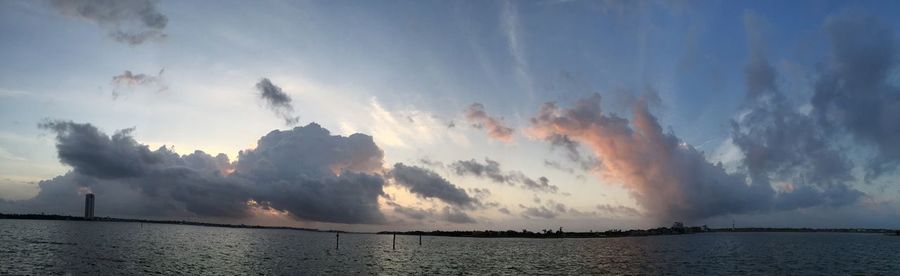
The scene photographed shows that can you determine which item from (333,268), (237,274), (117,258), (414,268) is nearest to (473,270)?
(414,268)

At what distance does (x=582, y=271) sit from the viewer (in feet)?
276

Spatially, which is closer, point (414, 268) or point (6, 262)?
point (6, 262)

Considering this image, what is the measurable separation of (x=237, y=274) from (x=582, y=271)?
54.4 meters

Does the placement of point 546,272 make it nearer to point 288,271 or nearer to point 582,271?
point 582,271

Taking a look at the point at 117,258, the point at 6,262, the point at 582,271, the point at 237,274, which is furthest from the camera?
the point at 117,258

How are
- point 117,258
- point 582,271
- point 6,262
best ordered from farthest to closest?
point 117,258
point 582,271
point 6,262

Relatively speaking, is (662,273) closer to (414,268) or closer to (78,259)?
(414,268)

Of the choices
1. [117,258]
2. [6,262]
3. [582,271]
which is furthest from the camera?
[117,258]

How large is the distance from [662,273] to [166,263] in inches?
3264

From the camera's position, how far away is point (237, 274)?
74.1 m

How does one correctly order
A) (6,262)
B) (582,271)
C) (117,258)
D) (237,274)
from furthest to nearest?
(117,258) < (582,271) < (6,262) < (237,274)

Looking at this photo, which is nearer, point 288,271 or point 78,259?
Result: point 288,271

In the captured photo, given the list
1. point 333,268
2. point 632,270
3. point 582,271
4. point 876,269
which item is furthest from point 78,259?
point 876,269

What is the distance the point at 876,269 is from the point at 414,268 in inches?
3190
